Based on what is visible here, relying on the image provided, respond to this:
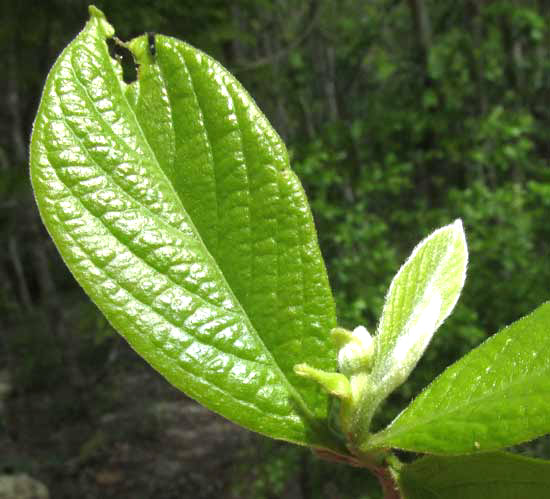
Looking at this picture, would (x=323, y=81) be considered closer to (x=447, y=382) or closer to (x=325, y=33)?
(x=325, y=33)

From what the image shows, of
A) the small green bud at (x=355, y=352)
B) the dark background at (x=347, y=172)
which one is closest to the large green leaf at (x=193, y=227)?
the small green bud at (x=355, y=352)

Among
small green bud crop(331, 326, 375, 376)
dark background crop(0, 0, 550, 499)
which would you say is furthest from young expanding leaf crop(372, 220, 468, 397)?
dark background crop(0, 0, 550, 499)

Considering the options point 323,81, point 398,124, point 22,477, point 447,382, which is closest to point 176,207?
point 447,382

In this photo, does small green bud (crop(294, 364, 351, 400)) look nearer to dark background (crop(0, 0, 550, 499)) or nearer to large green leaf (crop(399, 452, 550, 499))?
large green leaf (crop(399, 452, 550, 499))

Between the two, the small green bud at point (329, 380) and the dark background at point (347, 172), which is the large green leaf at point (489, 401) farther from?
the dark background at point (347, 172)

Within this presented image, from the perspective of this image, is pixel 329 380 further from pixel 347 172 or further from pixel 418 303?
pixel 347 172
